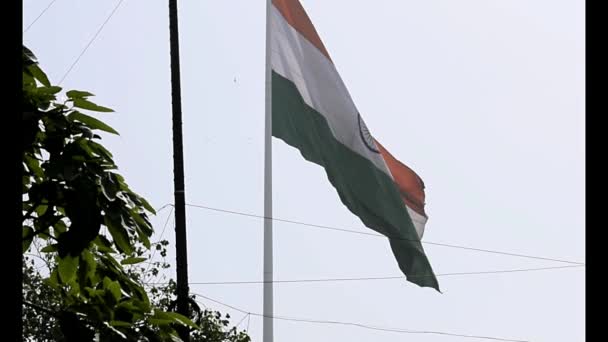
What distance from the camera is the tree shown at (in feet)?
9.87

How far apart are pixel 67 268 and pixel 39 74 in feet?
2.06

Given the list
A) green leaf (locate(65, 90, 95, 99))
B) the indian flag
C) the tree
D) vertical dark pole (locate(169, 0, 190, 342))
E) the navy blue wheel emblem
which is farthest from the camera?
the navy blue wheel emblem

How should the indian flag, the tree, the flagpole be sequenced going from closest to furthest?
the tree → the flagpole → the indian flag

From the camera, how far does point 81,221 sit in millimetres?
2941

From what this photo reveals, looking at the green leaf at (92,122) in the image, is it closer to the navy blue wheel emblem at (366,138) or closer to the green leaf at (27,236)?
the green leaf at (27,236)

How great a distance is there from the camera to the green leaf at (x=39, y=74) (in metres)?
3.36

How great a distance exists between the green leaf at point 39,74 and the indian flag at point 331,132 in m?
13.4

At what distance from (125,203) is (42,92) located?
42cm

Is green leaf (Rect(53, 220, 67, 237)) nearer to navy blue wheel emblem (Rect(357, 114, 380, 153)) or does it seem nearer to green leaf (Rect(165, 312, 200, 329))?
green leaf (Rect(165, 312, 200, 329))

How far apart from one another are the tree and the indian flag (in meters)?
13.3

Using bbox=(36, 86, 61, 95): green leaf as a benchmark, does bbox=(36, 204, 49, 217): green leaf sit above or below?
below
